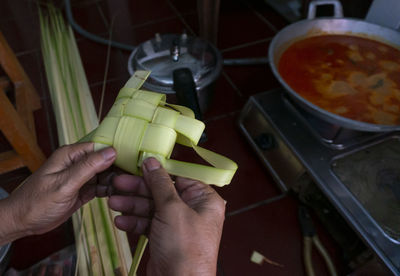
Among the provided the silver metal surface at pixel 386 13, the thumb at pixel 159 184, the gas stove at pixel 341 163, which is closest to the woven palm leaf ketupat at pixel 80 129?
the thumb at pixel 159 184

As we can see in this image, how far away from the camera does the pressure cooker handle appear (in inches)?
32.9

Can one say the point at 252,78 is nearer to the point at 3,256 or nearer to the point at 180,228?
the point at 180,228

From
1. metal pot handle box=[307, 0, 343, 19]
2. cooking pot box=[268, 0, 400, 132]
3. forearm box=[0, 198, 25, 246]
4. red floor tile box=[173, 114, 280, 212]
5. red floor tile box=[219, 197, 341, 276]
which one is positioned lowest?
red floor tile box=[219, 197, 341, 276]

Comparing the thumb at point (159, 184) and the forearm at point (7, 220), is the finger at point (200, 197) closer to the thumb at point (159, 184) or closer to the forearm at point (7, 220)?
the thumb at point (159, 184)

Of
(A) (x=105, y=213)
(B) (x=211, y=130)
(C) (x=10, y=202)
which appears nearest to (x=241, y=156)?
(B) (x=211, y=130)

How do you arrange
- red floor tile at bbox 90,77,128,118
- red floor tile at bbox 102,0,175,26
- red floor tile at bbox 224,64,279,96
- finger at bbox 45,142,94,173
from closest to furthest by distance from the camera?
finger at bbox 45,142,94,173 < red floor tile at bbox 90,77,128,118 < red floor tile at bbox 224,64,279,96 < red floor tile at bbox 102,0,175,26

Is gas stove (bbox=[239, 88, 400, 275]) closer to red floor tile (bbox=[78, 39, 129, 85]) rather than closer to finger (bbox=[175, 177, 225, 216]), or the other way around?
finger (bbox=[175, 177, 225, 216])

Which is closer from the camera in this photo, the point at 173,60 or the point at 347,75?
the point at 347,75

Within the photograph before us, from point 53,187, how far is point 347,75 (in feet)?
2.94

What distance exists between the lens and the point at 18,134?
966 mm

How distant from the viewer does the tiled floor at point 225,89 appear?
3.11 feet

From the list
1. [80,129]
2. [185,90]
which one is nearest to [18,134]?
[80,129]

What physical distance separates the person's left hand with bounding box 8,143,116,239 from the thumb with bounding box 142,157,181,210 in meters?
0.08

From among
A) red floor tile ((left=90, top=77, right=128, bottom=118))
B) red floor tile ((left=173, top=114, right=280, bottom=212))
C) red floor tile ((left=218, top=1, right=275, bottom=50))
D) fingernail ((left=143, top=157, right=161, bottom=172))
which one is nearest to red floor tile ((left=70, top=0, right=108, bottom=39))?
red floor tile ((left=90, top=77, right=128, bottom=118))
